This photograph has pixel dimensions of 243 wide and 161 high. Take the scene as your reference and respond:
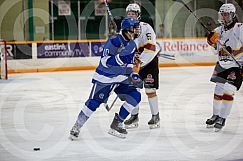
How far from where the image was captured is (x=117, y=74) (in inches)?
183

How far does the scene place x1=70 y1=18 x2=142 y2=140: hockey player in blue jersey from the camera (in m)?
4.57

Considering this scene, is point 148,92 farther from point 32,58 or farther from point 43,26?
point 43,26

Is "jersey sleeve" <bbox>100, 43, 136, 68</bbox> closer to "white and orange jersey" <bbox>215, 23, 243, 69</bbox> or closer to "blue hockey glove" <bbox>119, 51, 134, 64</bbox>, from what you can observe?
"blue hockey glove" <bbox>119, 51, 134, 64</bbox>

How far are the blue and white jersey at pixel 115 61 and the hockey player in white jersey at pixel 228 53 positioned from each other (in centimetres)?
93

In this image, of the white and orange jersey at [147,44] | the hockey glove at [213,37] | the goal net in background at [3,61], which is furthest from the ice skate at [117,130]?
the goal net in background at [3,61]

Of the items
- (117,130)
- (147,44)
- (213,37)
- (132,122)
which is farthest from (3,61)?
(213,37)

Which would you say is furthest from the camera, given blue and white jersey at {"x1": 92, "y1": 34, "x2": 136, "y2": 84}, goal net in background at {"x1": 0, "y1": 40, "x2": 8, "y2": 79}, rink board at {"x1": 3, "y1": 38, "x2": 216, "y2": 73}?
rink board at {"x1": 3, "y1": 38, "x2": 216, "y2": 73}

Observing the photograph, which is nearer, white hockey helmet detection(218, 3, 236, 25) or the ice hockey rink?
the ice hockey rink

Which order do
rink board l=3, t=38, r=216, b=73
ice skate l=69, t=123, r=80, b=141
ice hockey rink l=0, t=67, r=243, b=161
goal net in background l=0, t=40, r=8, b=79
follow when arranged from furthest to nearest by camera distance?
rink board l=3, t=38, r=216, b=73, goal net in background l=0, t=40, r=8, b=79, ice skate l=69, t=123, r=80, b=141, ice hockey rink l=0, t=67, r=243, b=161

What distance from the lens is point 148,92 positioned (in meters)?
5.39

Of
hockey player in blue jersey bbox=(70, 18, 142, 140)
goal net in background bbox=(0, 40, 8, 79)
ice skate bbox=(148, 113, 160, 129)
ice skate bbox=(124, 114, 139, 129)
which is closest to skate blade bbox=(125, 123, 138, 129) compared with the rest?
ice skate bbox=(124, 114, 139, 129)

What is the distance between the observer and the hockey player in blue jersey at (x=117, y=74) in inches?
180

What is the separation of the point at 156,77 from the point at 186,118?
2.52 ft

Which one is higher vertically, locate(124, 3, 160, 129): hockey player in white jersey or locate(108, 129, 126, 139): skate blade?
locate(124, 3, 160, 129): hockey player in white jersey
